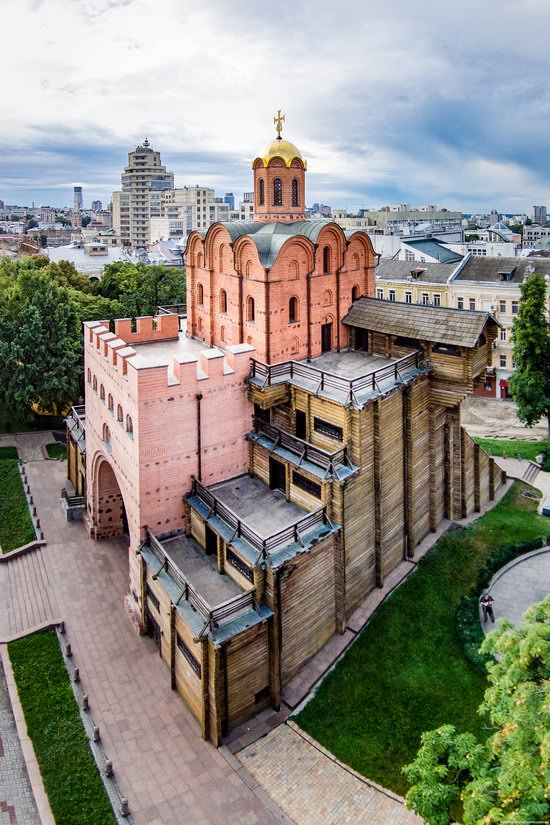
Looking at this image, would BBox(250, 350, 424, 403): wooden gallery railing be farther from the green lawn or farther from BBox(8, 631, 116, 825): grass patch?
BBox(8, 631, 116, 825): grass patch

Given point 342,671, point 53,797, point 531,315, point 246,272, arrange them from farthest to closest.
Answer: point 531,315 → point 246,272 → point 342,671 → point 53,797

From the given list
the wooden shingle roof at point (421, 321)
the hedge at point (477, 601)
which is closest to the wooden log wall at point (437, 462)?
the hedge at point (477, 601)

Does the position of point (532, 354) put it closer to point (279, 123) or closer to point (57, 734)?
point (279, 123)

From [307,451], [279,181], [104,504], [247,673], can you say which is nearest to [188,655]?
[247,673]

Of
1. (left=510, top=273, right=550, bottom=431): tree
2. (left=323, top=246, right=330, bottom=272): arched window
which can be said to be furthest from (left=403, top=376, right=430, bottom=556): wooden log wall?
(left=510, top=273, right=550, bottom=431): tree

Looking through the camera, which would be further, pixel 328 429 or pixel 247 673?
pixel 328 429

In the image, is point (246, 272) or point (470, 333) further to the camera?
point (246, 272)

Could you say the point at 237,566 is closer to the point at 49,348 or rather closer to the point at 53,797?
the point at 53,797

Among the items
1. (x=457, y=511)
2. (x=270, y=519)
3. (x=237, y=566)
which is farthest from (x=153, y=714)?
(x=457, y=511)

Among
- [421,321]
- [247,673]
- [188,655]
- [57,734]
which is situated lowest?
[57,734]
